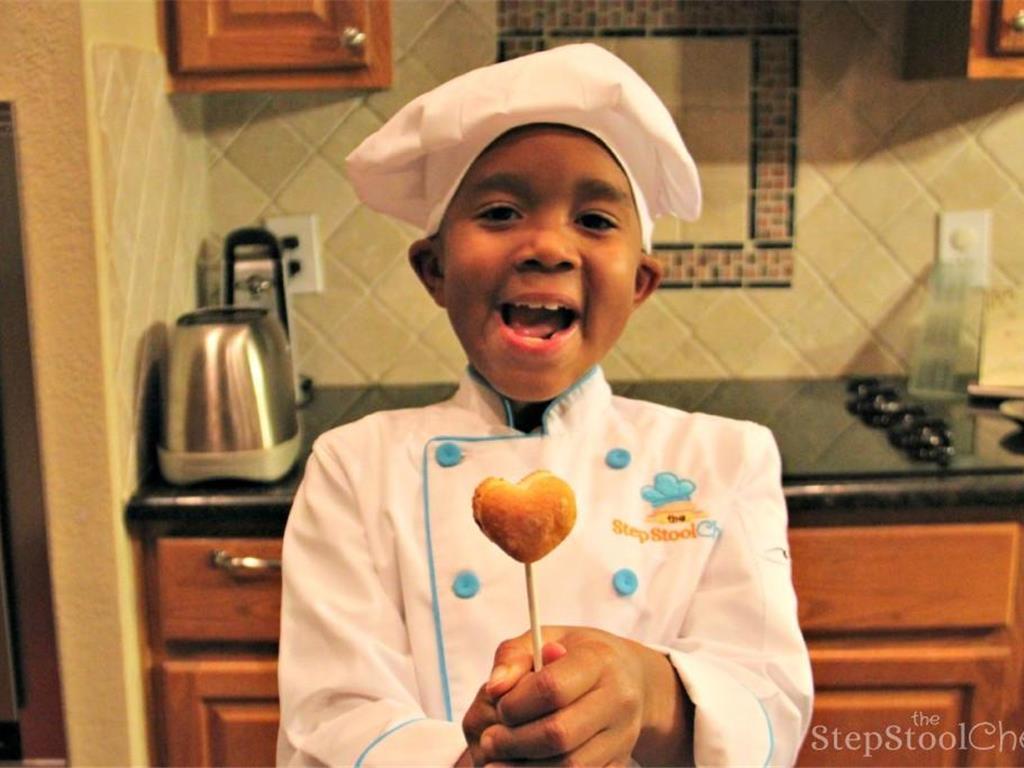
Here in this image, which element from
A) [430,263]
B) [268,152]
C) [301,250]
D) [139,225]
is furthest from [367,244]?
[430,263]

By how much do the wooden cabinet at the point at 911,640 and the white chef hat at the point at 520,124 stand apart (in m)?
0.58

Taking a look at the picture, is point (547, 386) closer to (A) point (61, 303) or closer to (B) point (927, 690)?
(A) point (61, 303)

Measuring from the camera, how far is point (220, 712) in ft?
4.61

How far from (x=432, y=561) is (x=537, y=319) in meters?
0.26

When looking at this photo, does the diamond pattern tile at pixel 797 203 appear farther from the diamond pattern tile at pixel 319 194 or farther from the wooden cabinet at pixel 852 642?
the wooden cabinet at pixel 852 642

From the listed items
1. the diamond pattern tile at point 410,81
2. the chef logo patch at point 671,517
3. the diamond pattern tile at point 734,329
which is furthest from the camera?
the diamond pattern tile at point 734,329

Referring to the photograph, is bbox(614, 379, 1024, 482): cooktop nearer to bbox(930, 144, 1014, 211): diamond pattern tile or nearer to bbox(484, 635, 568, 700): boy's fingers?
bbox(930, 144, 1014, 211): diamond pattern tile

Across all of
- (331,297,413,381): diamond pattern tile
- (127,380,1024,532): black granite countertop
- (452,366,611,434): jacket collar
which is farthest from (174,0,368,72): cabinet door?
(452,366,611,434): jacket collar

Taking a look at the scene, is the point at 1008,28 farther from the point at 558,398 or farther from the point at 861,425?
the point at 558,398

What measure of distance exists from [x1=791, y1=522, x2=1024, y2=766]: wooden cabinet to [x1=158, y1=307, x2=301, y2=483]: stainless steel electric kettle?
0.72 meters

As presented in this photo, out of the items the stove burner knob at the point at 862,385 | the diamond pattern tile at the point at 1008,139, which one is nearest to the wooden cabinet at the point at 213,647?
the stove burner knob at the point at 862,385

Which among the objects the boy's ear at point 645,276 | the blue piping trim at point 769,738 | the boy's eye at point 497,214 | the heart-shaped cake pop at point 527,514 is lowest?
the blue piping trim at point 769,738

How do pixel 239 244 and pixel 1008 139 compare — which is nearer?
pixel 239 244

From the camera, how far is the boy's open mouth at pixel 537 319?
38.1 inches
